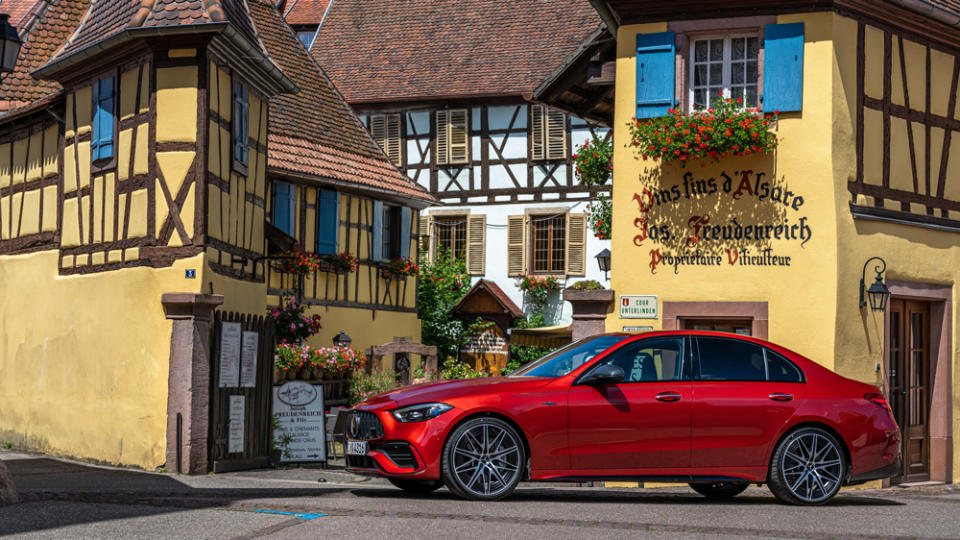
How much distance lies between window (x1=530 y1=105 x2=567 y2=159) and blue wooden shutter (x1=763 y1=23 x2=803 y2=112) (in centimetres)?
1626

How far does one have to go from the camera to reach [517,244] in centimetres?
3162

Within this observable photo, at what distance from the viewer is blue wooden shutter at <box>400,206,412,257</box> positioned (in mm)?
27281

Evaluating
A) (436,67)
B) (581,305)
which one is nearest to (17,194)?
(581,305)

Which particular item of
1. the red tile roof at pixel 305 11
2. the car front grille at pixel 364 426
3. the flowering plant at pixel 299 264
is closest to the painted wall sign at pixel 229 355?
the car front grille at pixel 364 426

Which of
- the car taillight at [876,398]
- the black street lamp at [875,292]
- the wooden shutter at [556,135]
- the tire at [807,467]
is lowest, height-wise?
the tire at [807,467]

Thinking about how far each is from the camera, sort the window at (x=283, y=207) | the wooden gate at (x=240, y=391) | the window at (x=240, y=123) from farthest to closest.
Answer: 1. the window at (x=283, y=207)
2. the window at (x=240, y=123)
3. the wooden gate at (x=240, y=391)

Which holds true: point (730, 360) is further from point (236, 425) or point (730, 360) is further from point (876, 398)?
point (236, 425)

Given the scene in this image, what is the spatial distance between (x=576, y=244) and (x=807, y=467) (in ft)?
67.8

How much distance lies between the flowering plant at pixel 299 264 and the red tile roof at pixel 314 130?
5.41 feet

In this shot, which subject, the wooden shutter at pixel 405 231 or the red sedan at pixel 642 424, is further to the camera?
the wooden shutter at pixel 405 231

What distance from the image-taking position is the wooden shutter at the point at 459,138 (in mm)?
32000

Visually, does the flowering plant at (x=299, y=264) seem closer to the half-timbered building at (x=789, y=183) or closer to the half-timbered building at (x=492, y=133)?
the half-timbered building at (x=789, y=183)

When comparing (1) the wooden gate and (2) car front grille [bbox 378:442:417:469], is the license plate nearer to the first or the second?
(2) car front grille [bbox 378:442:417:469]

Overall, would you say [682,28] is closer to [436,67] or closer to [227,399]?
[227,399]
